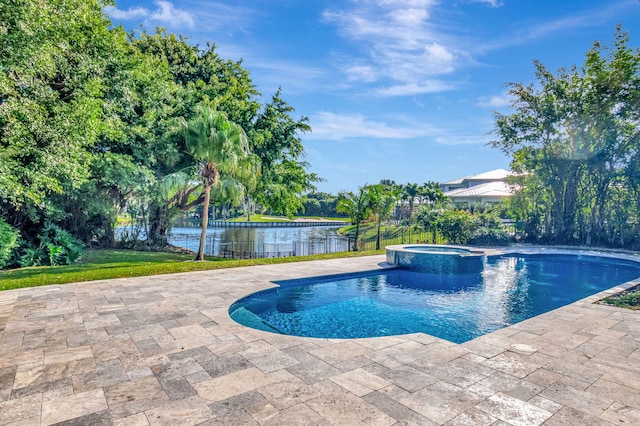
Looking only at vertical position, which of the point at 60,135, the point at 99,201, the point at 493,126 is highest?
the point at 493,126

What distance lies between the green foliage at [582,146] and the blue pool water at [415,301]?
A: 6.45 m

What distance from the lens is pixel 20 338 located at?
448 centimetres

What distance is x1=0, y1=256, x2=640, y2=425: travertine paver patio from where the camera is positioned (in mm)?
2814

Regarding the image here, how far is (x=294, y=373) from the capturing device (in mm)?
3551

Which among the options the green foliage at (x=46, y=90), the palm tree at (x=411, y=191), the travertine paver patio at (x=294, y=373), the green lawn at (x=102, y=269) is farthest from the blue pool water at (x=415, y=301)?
the palm tree at (x=411, y=191)

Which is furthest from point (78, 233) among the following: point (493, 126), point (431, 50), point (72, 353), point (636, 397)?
point (493, 126)

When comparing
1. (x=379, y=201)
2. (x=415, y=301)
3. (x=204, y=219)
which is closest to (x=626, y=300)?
(x=415, y=301)

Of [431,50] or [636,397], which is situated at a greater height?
[431,50]

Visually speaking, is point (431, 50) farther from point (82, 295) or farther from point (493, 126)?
point (82, 295)

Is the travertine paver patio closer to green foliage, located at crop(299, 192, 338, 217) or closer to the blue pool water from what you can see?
the blue pool water

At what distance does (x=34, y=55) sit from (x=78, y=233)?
9.86m

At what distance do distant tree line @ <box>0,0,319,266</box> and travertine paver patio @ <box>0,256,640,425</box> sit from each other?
5484 millimetres

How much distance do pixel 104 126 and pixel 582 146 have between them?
21137mm

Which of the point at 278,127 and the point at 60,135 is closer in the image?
the point at 60,135
